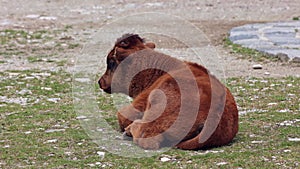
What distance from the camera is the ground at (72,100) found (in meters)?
5.20

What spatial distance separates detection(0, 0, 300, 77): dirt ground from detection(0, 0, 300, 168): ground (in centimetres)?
3

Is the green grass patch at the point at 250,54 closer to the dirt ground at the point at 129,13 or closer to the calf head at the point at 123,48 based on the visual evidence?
the dirt ground at the point at 129,13

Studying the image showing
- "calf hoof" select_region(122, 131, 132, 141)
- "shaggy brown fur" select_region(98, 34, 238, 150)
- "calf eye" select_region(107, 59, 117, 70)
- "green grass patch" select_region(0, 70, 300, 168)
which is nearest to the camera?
"green grass patch" select_region(0, 70, 300, 168)

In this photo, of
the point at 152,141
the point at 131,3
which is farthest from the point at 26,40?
the point at 152,141

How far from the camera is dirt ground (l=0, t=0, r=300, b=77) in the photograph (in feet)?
47.9

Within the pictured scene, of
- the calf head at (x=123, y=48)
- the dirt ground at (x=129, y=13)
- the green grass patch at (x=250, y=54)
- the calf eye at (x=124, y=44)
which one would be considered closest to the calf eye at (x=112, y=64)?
the calf head at (x=123, y=48)

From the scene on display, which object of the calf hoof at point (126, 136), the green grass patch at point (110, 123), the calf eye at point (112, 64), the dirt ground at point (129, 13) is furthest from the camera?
the dirt ground at point (129, 13)

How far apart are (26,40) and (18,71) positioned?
3.38 metres

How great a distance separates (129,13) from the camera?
16875 millimetres

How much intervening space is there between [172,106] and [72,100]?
259 centimetres

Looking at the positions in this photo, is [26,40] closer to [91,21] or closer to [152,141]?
[91,21]

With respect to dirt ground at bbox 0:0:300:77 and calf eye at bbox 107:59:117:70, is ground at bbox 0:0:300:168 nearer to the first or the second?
dirt ground at bbox 0:0:300:77

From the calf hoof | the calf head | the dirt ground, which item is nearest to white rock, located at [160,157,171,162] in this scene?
the calf hoof

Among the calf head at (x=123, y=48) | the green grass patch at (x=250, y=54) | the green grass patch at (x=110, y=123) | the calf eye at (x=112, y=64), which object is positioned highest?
the calf head at (x=123, y=48)
